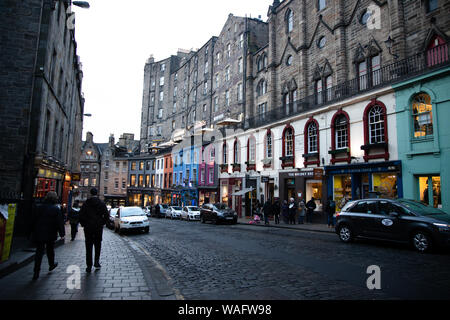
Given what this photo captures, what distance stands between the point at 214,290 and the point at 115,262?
3666 millimetres

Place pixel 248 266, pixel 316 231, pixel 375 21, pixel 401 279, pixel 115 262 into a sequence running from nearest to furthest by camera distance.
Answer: pixel 401 279, pixel 248 266, pixel 115 262, pixel 316 231, pixel 375 21

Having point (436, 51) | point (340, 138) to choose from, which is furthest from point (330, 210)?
point (436, 51)

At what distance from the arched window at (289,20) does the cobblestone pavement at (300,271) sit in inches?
908

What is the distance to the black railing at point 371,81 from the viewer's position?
15290mm

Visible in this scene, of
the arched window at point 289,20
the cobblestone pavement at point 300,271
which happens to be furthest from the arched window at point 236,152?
the cobblestone pavement at point 300,271

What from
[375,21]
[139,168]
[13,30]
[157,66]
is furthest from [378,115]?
[157,66]

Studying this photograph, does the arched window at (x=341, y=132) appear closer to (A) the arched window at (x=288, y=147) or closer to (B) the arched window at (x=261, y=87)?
(A) the arched window at (x=288, y=147)

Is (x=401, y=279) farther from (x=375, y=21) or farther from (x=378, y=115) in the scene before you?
(x=375, y=21)

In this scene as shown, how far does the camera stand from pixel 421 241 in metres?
9.23

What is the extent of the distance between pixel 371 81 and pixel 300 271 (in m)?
16.4

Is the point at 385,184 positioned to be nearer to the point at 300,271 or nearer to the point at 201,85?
the point at 300,271

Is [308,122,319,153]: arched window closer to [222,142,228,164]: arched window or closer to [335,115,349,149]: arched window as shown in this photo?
[335,115,349,149]: arched window

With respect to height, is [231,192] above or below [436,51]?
below

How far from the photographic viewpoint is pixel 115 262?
7.75 m
